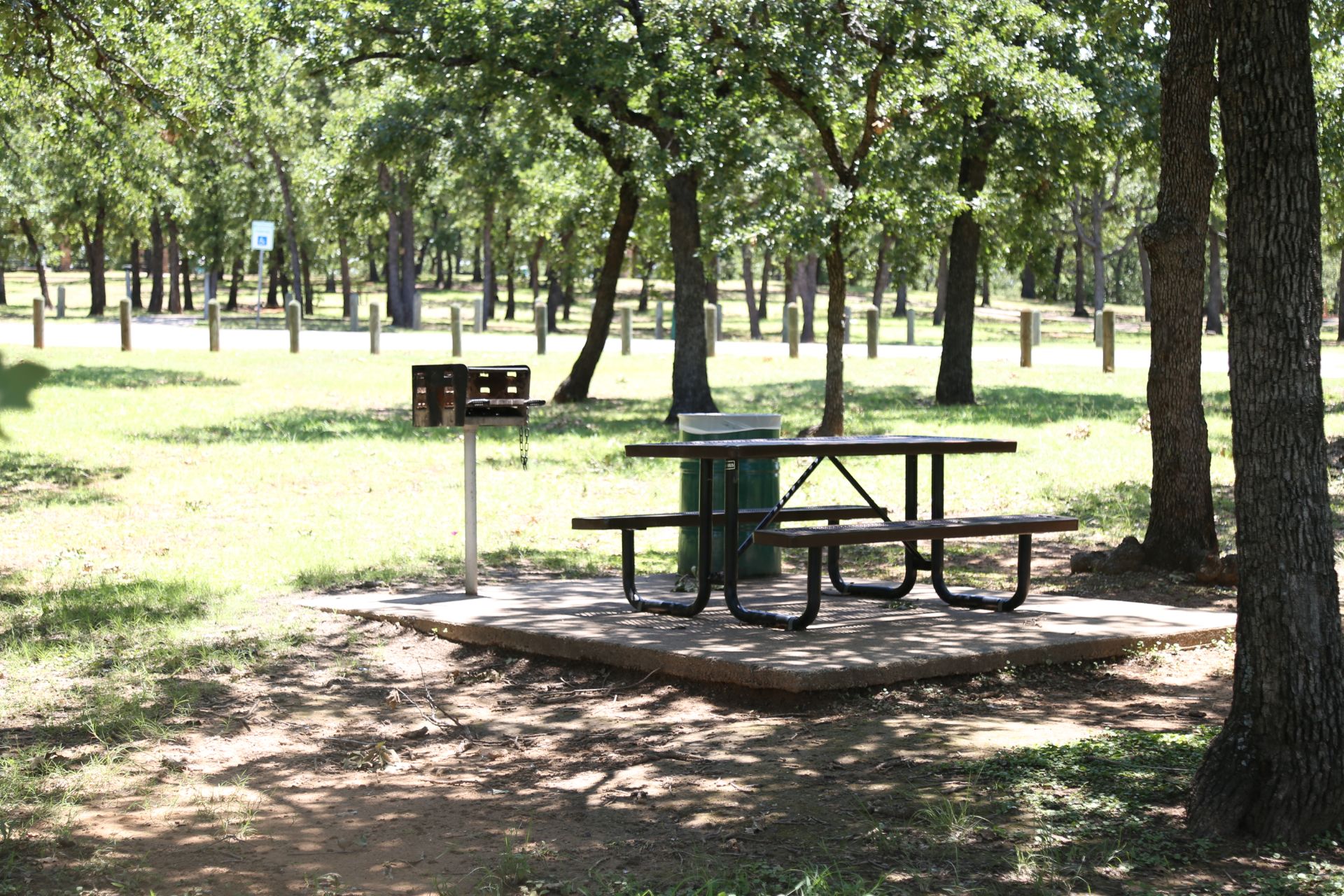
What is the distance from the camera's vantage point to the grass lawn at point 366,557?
169 inches

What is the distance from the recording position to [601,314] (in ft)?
70.2

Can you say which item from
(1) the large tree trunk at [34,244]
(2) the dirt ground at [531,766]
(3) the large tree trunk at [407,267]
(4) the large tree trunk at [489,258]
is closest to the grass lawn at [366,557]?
(2) the dirt ground at [531,766]

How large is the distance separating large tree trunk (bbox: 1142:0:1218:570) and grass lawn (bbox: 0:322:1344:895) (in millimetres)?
484

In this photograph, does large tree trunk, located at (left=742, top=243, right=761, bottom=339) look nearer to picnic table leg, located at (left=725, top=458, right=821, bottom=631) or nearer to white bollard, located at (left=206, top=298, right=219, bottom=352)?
white bollard, located at (left=206, top=298, right=219, bottom=352)

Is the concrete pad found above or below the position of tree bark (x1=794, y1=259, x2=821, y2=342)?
below

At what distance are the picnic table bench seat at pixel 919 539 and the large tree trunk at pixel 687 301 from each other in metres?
10.2

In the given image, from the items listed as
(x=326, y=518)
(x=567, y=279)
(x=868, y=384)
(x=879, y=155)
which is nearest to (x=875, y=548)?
(x=326, y=518)

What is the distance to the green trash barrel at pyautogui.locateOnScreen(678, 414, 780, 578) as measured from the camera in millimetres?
8562

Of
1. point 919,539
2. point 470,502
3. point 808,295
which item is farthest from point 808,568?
point 808,295

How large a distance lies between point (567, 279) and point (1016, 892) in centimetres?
4572

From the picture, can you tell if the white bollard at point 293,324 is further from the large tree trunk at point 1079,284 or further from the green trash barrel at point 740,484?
the large tree trunk at point 1079,284

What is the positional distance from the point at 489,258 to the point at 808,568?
47370 mm

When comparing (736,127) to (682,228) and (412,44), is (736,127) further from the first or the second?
(412,44)

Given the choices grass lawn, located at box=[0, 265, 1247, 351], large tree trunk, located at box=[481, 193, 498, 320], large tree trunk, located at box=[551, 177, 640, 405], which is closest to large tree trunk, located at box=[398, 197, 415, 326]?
grass lawn, located at box=[0, 265, 1247, 351]
